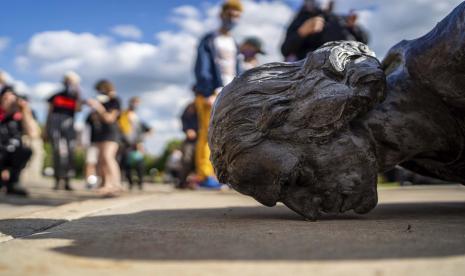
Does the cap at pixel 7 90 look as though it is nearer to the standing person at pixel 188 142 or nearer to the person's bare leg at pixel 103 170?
the person's bare leg at pixel 103 170

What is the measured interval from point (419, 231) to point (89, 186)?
7.45m

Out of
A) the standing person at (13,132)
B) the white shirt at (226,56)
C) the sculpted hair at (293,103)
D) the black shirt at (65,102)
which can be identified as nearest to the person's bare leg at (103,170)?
the standing person at (13,132)

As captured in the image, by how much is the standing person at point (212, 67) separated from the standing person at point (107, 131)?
1.05 m

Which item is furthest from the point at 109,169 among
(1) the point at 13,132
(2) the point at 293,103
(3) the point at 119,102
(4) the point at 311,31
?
(2) the point at 293,103

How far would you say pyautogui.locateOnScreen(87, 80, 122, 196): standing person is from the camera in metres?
5.63

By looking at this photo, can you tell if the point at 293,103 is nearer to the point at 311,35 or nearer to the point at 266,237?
the point at 266,237

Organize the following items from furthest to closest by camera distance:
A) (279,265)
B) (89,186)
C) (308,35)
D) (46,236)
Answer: (89,186), (308,35), (46,236), (279,265)

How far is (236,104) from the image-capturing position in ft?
6.71

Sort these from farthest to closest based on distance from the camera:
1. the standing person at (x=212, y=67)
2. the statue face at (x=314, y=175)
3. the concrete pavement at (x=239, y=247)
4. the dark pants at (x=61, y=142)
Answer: the dark pants at (x=61, y=142)
the standing person at (x=212, y=67)
the statue face at (x=314, y=175)
the concrete pavement at (x=239, y=247)

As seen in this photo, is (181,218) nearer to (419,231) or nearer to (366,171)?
(366,171)

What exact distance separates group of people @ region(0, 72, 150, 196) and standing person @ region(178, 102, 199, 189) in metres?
1.35

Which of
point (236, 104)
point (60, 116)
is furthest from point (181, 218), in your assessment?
point (60, 116)

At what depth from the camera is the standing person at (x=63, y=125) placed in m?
6.99

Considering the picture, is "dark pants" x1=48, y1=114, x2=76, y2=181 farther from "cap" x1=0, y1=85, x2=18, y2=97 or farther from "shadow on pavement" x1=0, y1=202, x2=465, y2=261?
"shadow on pavement" x1=0, y1=202, x2=465, y2=261
